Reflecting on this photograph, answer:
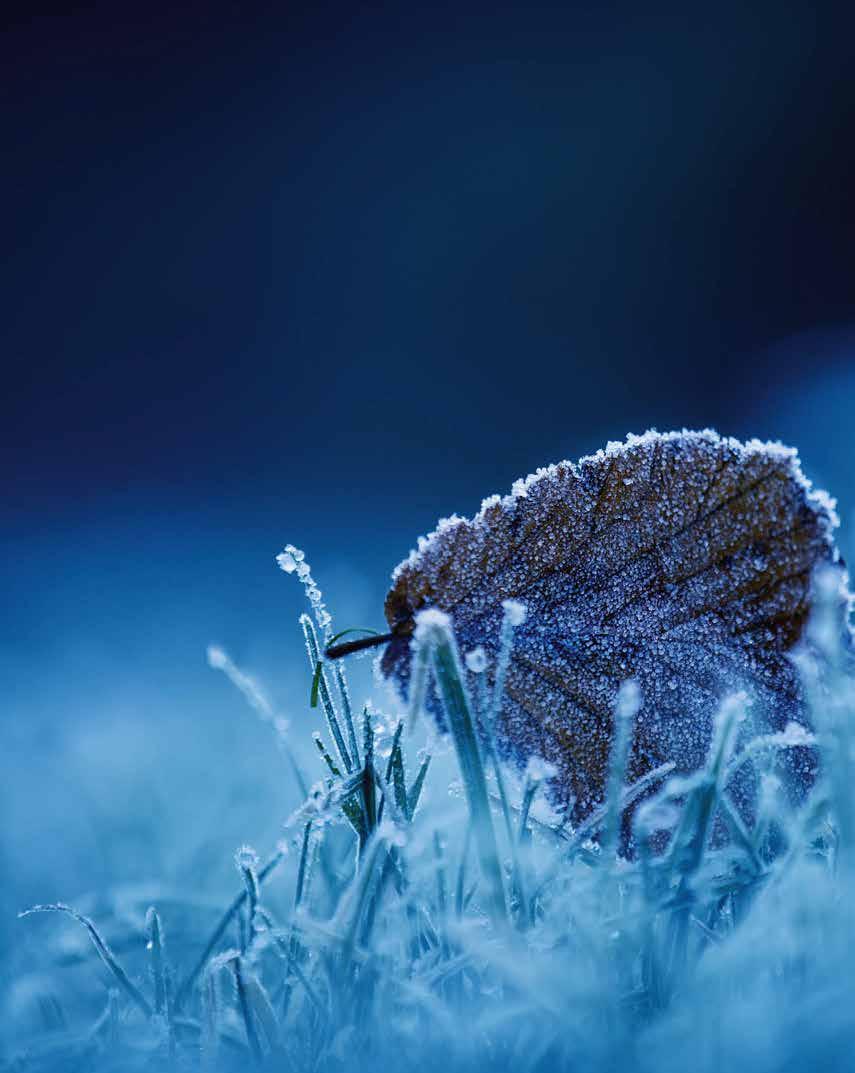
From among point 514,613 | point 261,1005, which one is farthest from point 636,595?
point 261,1005

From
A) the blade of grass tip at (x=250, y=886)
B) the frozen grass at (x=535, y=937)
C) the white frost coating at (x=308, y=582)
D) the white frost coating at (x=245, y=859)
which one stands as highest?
the white frost coating at (x=308, y=582)

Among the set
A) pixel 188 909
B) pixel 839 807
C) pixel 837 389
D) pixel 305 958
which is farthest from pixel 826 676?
pixel 837 389

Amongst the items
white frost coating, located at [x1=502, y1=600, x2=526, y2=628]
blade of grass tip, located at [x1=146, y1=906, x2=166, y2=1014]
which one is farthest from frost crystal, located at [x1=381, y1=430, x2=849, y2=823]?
blade of grass tip, located at [x1=146, y1=906, x2=166, y2=1014]

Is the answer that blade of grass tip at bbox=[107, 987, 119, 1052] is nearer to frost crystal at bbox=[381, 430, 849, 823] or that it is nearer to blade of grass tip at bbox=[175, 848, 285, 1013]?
blade of grass tip at bbox=[175, 848, 285, 1013]

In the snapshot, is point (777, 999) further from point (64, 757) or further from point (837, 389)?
point (837, 389)

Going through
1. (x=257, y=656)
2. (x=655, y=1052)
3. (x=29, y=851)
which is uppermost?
(x=257, y=656)

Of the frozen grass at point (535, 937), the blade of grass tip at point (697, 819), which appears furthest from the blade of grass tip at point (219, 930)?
the blade of grass tip at point (697, 819)

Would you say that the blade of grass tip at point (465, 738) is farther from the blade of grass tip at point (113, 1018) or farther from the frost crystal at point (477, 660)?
the blade of grass tip at point (113, 1018)
